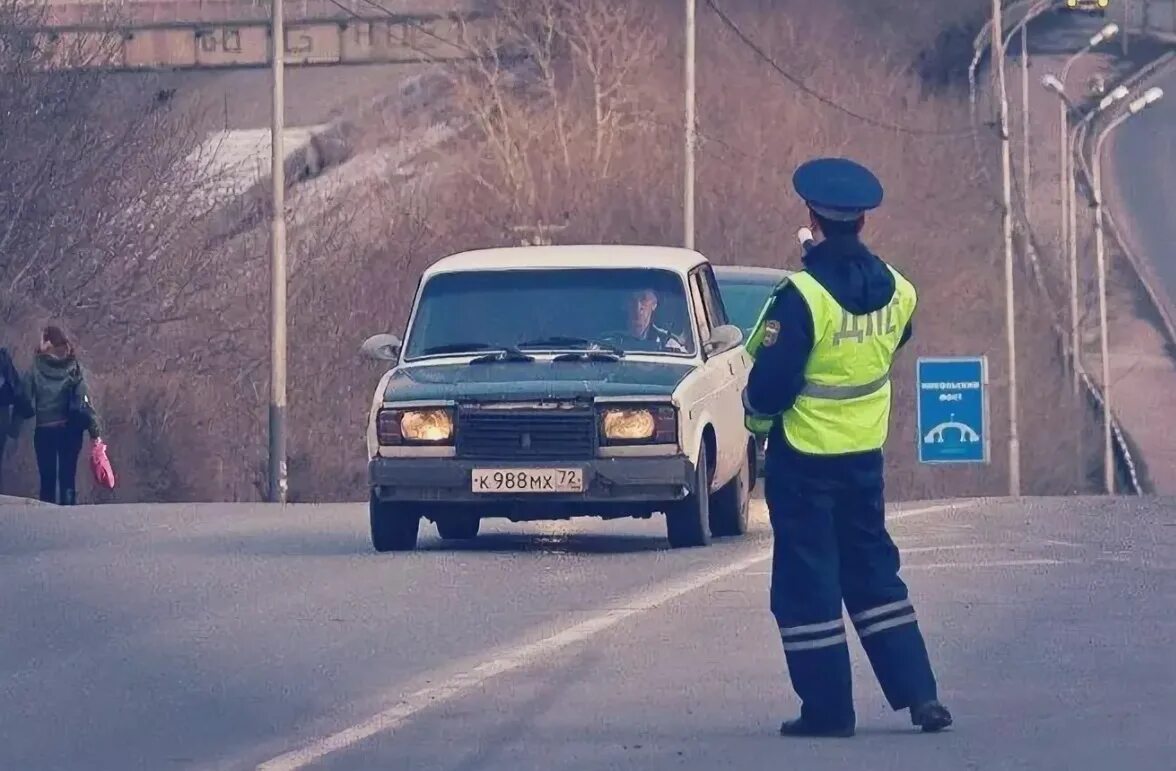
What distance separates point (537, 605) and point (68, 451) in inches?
477

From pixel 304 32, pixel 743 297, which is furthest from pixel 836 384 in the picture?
pixel 304 32

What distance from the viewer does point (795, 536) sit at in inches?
338

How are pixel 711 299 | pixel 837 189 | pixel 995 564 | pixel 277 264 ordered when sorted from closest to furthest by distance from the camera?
pixel 837 189 → pixel 995 564 → pixel 711 299 → pixel 277 264

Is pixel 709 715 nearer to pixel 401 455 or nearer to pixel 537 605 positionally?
pixel 537 605

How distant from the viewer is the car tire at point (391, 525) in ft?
49.5

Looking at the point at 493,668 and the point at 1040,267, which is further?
the point at 1040,267

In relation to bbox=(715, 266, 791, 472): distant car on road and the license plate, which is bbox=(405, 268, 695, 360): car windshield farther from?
bbox=(715, 266, 791, 472): distant car on road

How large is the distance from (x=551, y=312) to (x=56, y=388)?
8.81 m

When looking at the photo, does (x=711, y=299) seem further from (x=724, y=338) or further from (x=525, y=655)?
(x=525, y=655)

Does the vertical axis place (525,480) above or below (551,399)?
below

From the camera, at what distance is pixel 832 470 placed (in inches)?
340

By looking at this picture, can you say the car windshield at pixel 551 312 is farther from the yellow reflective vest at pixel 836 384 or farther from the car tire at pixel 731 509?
the yellow reflective vest at pixel 836 384

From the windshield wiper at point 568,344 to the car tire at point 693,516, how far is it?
78 centimetres

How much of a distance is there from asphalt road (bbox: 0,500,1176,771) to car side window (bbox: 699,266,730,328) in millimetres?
1506
